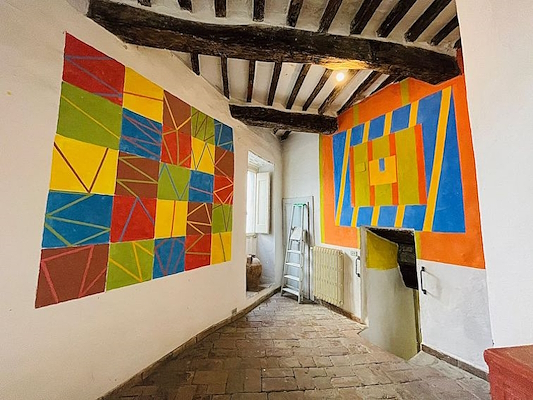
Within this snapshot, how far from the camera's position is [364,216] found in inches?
Result: 140

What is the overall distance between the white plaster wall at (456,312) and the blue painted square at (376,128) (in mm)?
1730

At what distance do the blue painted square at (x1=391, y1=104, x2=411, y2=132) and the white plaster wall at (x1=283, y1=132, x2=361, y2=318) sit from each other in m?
1.50

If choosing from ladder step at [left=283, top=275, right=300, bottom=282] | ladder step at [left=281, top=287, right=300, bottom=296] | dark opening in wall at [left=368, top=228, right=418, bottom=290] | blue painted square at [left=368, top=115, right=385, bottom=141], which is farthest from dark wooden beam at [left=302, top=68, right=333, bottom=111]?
ladder step at [left=281, top=287, right=300, bottom=296]

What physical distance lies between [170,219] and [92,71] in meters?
1.41

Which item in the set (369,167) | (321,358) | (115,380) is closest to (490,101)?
(369,167)

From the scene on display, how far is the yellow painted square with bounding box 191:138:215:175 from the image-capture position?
293 centimetres

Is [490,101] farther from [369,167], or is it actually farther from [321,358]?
[321,358]

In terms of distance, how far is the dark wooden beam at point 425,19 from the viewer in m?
2.04

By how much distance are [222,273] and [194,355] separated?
38.6 inches

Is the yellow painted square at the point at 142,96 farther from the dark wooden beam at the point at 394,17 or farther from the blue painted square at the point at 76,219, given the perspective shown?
the dark wooden beam at the point at 394,17

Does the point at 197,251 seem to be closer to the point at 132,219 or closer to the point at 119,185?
the point at 132,219

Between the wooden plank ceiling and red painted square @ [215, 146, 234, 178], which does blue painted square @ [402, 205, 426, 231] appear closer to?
the wooden plank ceiling

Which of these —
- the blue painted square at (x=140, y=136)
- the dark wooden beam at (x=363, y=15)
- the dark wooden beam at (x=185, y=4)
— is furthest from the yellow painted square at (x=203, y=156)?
the dark wooden beam at (x=363, y=15)

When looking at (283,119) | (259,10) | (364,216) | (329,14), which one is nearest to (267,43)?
(259,10)
